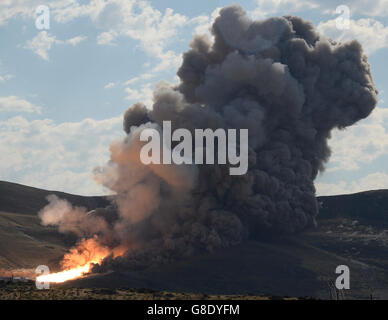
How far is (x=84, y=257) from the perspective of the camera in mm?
115562

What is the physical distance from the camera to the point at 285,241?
12900 centimetres

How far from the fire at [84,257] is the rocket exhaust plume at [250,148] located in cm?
79

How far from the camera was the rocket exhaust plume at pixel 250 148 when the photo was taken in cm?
11575

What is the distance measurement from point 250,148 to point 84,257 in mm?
35573

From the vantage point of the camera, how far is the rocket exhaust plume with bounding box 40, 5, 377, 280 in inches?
4557

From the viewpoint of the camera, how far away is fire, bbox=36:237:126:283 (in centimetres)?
10688

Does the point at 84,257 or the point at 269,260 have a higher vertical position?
the point at 84,257

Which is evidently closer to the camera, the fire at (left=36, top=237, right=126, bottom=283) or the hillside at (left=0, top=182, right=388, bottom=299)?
the hillside at (left=0, top=182, right=388, bottom=299)

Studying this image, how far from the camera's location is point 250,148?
123 meters

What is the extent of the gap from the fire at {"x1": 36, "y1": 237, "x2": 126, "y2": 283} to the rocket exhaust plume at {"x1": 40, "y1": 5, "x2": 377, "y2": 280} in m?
0.79

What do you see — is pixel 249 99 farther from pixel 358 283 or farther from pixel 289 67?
pixel 358 283

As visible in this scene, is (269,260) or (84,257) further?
(84,257)

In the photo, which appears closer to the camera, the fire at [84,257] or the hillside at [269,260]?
the hillside at [269,260]
